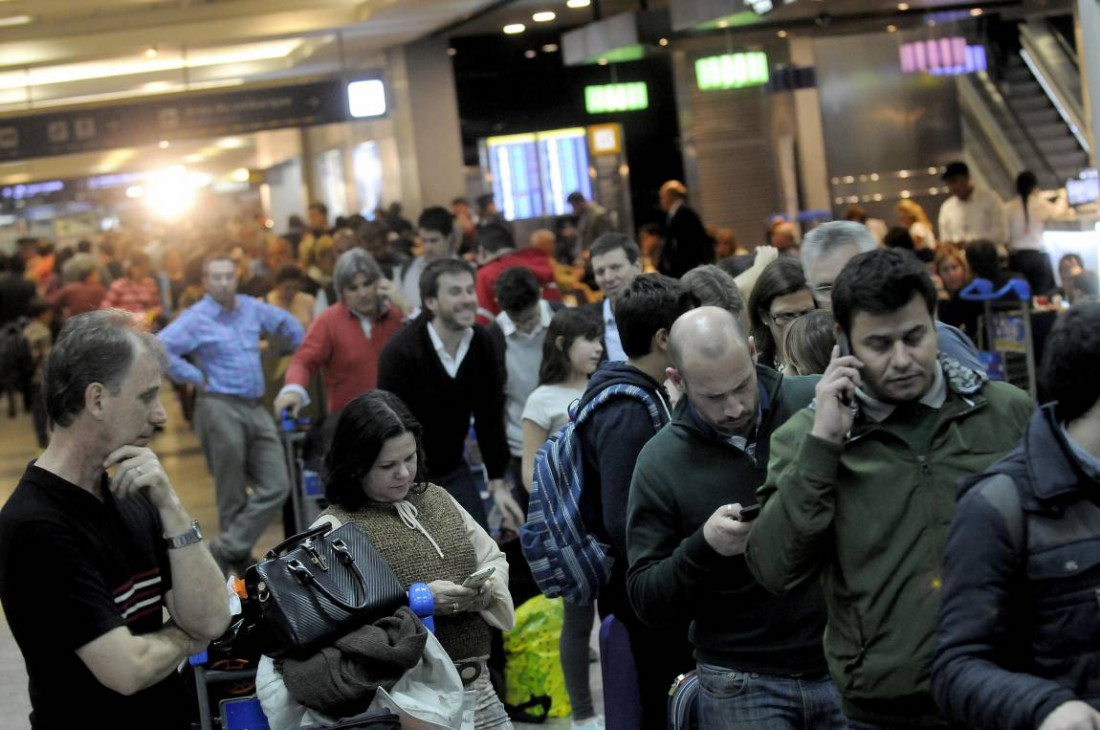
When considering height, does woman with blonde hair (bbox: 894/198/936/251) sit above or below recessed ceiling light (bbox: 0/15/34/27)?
below

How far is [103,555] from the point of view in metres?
2.97

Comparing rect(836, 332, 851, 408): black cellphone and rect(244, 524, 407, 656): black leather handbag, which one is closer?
rect(836, 332, 851, 408): black cellphone

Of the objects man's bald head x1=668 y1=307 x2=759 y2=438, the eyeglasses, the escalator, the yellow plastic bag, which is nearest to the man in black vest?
the yellow plastic bag

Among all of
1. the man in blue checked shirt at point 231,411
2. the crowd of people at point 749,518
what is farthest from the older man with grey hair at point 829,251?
the man in blue checked shirt at point 231,411

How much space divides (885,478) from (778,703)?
2.85ft

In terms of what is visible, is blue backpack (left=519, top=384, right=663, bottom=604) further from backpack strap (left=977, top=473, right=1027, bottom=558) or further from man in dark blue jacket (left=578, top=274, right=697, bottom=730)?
backpack strap (left=977, top=473, right=1027, bottom=558)

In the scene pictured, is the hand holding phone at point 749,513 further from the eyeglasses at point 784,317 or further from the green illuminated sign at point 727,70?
the green illuminated sign at point 727,70

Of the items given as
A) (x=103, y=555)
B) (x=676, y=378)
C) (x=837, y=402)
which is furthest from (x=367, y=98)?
(x=837, y=402)

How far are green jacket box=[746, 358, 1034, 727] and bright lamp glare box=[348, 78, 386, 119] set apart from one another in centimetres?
1473

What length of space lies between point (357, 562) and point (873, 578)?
1.52 metres

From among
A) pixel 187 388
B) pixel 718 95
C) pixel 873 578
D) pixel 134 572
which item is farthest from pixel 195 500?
pixel 718 95

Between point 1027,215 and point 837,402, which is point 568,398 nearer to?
point 837,402

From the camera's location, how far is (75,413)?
2.98m

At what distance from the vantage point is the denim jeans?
3336mm
